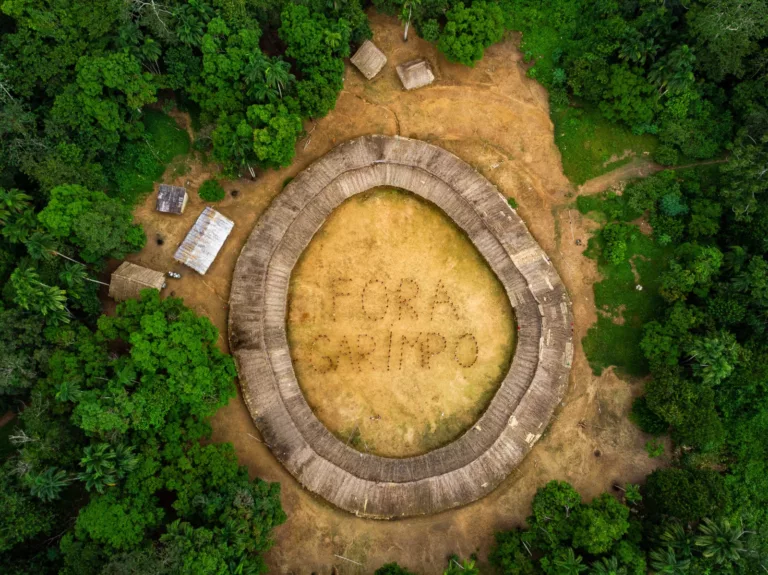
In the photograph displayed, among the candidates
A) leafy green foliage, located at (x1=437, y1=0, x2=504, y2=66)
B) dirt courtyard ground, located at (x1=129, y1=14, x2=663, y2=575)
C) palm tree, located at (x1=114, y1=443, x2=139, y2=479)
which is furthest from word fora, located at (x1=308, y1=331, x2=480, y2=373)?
leafy green foliage, located at (x1=437, y1=0, x2=504, y2=66)

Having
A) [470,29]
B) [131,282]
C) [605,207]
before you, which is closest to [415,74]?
[470,29]

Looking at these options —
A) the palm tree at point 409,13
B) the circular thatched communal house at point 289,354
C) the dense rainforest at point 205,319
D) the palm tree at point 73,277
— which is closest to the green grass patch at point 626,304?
the dense rainforest at point 205,319

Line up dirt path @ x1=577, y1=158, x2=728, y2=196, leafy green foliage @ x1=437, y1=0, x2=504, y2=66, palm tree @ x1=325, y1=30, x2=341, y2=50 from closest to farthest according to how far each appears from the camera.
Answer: palm tree @ x1=325, y1=30, x2=341, y2=50 < leafy green foliage @ x1=437, y1=0, x2=504, y2=66 < dirt path @ x1=577, y1=158, x2=728, y2=196

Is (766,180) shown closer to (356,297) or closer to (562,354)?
(562,354)

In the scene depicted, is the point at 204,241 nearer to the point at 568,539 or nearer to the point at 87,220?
the point at 87,220

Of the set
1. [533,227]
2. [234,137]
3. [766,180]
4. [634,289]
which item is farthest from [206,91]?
[766,180]

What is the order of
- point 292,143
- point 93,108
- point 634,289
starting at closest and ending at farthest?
point 93,108, point 292,143, point 634,289

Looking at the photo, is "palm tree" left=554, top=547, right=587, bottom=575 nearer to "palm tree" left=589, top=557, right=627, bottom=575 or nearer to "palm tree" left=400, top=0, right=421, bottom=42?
Result: "palm tree" left=589, top=557, right=627, bottom=575
